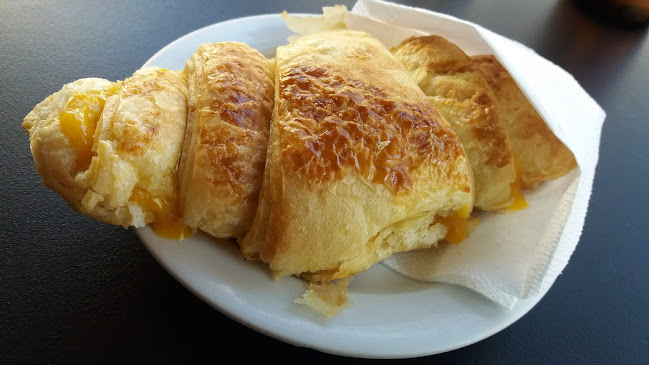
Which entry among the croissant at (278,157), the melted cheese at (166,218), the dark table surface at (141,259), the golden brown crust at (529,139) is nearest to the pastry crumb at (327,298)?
the croissant at (278,157)

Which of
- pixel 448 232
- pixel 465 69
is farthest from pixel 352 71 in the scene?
pixel 448 232

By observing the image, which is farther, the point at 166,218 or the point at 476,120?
the point at 476,120

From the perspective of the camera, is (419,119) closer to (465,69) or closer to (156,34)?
(465,69)

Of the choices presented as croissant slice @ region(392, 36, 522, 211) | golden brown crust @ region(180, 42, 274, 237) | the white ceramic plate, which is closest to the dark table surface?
the white ceramic plate

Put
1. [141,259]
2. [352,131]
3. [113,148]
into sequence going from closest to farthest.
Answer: [113,148], [352,131], [141,259]

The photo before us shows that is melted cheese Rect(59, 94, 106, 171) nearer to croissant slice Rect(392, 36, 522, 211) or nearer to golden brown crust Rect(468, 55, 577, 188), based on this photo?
croissant slice Rect(392, 36, 522, 211)

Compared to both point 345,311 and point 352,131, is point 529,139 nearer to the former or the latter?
point 352,131

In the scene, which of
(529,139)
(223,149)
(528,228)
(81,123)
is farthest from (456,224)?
(81,123)
